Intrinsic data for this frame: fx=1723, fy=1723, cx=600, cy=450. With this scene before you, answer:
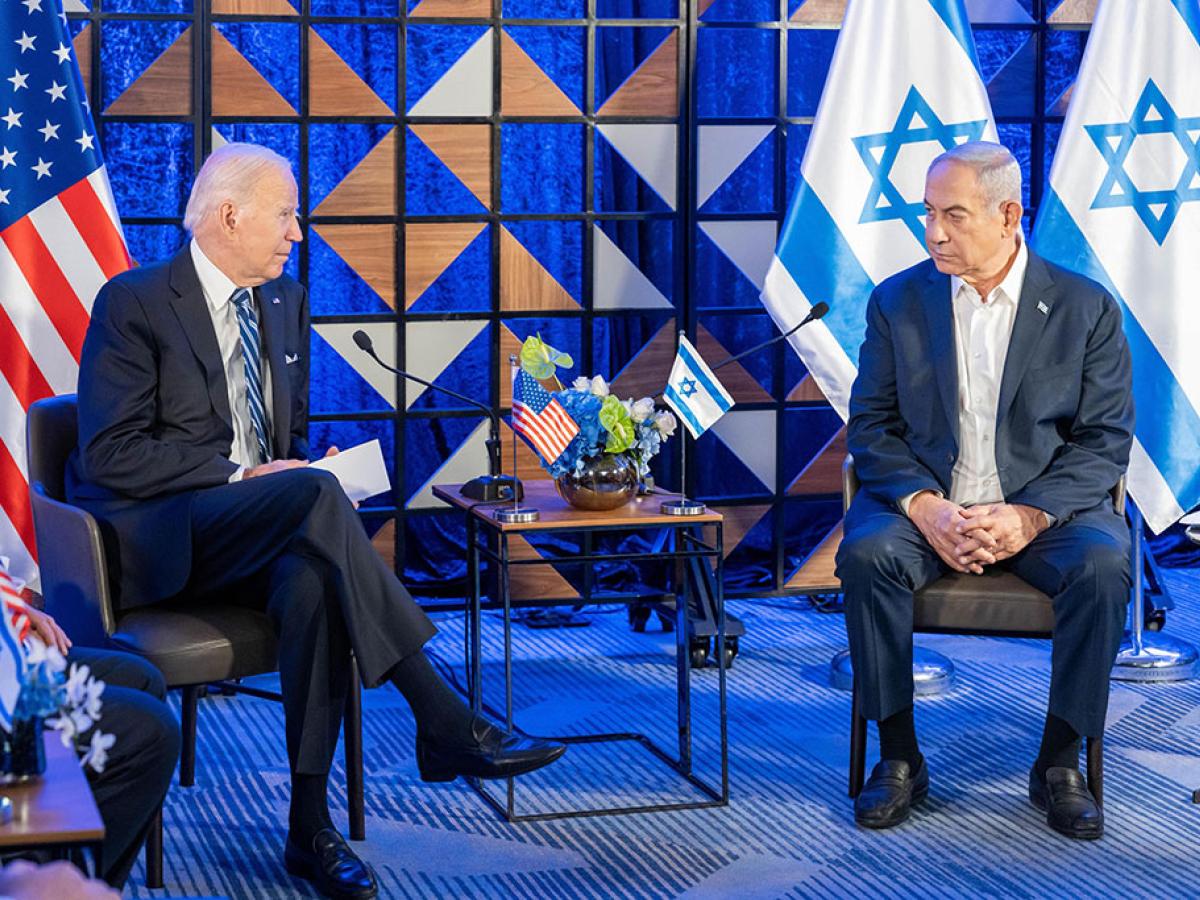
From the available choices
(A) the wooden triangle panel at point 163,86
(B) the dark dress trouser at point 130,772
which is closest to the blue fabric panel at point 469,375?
(A) the wooden triangle panel at point 163,86

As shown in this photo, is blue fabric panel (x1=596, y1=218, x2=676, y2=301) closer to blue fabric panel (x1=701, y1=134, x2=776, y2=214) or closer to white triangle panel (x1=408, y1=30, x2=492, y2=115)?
blue fabric panel (x1=701, y1=134, x2=776, y2=214)

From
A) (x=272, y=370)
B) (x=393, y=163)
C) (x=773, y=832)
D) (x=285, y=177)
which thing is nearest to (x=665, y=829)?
(x=773, y=832)

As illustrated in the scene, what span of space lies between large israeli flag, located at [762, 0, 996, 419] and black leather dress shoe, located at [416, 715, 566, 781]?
1942 mm

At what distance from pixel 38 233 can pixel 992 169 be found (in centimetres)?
255

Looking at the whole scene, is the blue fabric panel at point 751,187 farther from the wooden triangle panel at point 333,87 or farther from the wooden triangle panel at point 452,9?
the wooden triangle panel at point 333,87

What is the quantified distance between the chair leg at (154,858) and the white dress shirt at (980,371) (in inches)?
78.8

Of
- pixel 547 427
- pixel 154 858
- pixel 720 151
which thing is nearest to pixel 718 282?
pixel 720 151

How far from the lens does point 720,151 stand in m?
5.76

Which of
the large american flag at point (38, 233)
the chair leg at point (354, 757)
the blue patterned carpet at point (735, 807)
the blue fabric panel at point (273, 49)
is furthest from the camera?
the blue fabric panel at point (273, 49)

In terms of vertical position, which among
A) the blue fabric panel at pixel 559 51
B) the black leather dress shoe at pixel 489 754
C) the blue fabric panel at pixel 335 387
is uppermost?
the blue fabric panel at pixel 559 51

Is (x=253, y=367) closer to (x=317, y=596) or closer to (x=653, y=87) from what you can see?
(x=317, y=596)

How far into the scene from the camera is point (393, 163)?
18.1 feet

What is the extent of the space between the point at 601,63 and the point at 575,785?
2551 millimetres

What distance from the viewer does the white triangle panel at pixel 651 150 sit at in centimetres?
567
